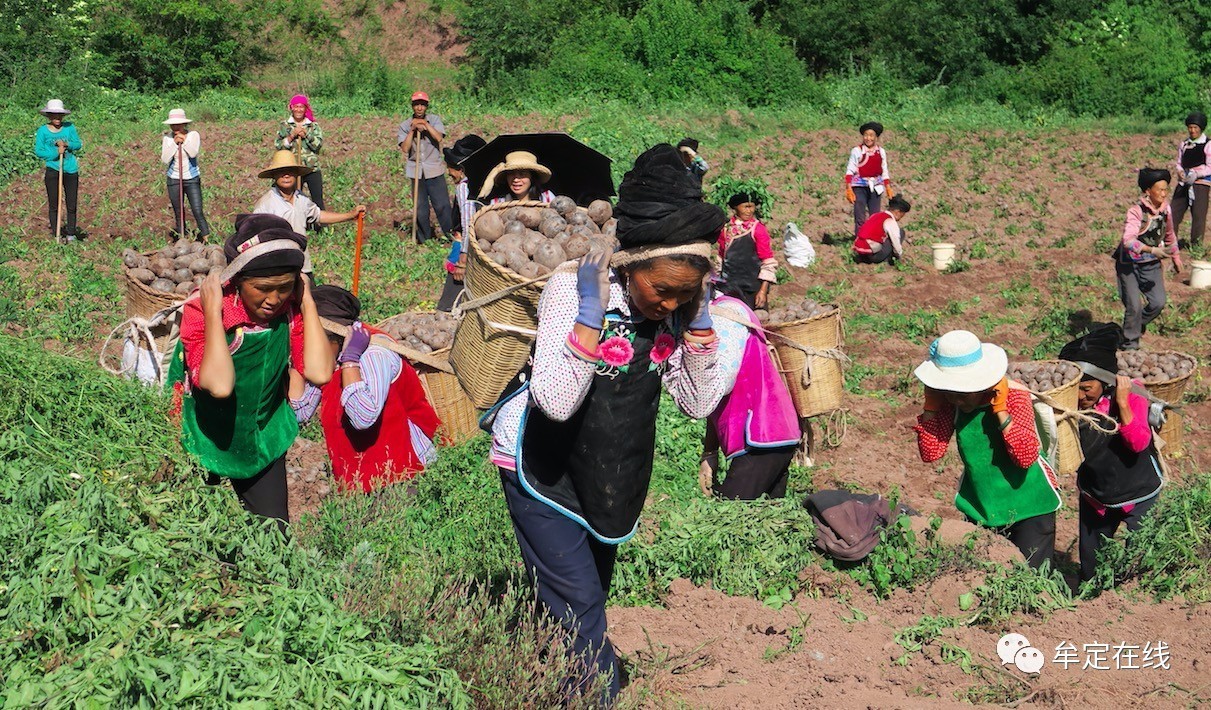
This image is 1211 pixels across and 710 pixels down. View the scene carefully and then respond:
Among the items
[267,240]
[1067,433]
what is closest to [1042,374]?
Result: [1067,433]

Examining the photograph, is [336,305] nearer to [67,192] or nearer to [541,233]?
[541,233]

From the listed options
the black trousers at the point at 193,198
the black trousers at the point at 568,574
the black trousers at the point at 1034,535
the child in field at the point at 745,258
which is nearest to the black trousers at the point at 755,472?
the black trousers at the point at 1034,535

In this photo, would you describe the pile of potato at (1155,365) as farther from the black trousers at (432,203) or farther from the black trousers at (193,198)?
the black trousers at (193,198)

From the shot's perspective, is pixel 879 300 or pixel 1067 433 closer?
pixel 1067 433

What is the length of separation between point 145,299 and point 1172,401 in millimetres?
7811

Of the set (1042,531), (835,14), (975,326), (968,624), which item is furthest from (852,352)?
(835,14)

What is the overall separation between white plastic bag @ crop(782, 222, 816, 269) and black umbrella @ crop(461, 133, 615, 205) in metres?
7.85

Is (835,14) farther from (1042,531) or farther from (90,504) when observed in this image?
(90,504)

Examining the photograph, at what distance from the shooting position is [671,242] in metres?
3.30

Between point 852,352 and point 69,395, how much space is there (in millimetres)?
8519

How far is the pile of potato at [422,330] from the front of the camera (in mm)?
7906

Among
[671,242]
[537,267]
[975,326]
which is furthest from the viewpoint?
[975,326]

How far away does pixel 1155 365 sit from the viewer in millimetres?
9922

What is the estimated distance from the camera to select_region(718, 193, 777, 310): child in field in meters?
A: 9.82
